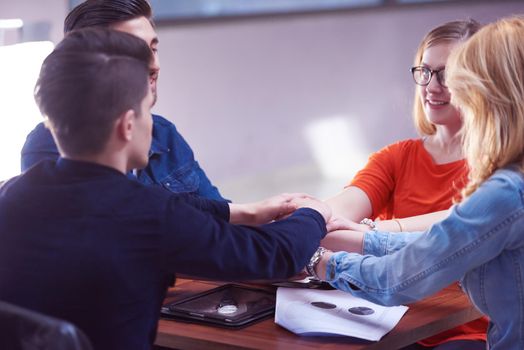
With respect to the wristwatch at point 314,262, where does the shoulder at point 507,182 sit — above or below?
above

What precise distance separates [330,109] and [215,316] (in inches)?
127

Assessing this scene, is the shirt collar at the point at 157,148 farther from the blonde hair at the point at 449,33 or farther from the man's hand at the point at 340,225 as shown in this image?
the blonde hair at the point at 449,33

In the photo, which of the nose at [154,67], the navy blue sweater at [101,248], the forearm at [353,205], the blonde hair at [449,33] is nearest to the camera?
the navy blue sweater at [101,248]

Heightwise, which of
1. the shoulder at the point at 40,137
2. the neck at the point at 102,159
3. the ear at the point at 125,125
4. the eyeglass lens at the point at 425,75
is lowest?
the shoulder at the point at 40,137

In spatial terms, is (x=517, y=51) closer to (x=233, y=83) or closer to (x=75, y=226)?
(x=75, y=226)

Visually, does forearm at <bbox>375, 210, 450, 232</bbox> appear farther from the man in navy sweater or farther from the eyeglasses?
the man in navy sweater

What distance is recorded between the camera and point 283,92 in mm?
4930

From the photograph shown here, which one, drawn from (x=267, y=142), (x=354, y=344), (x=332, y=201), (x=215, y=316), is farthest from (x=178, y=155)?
(x=267, y=142)

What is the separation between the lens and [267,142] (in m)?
4.98

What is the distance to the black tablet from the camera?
5.82 feet

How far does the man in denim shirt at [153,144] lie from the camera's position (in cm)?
221

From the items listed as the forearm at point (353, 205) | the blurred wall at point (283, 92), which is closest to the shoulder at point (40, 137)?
the forearm at point (353, 205)

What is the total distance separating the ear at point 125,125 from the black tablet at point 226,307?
0.47 meters

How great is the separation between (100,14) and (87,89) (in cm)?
86
